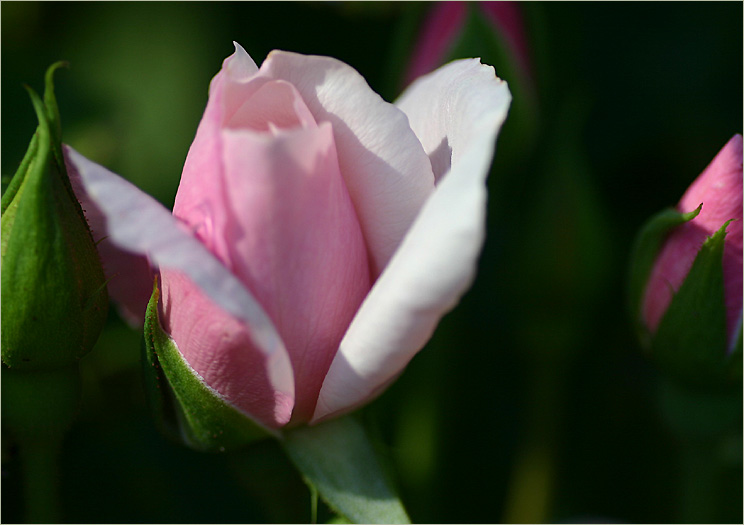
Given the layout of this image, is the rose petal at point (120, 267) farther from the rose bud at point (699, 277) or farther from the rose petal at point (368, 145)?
the rose bud at point (699, 277)

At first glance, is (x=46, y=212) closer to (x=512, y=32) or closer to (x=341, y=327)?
(x=341, y=327)

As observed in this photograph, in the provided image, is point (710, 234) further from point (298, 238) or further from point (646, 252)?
point (298, 238)

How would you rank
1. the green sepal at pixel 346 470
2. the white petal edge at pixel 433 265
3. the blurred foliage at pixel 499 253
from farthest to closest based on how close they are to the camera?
the blurred foliage at pixel 499 253, the green sepal at pixel 346 470, the white petal edge at pixel 433 265

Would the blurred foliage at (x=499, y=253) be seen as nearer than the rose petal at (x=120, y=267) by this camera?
No

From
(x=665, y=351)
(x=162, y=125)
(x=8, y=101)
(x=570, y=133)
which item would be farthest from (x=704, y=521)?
(x=8, y=101)

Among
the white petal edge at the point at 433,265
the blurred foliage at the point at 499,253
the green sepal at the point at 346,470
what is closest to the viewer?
the white petal edge at the point at 433,265

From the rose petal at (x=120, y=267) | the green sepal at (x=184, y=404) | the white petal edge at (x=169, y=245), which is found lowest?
the green sepal at (x=184, y=404)

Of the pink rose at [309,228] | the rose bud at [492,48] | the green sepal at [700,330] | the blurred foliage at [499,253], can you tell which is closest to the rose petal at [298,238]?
the pink rose at [309,228]
